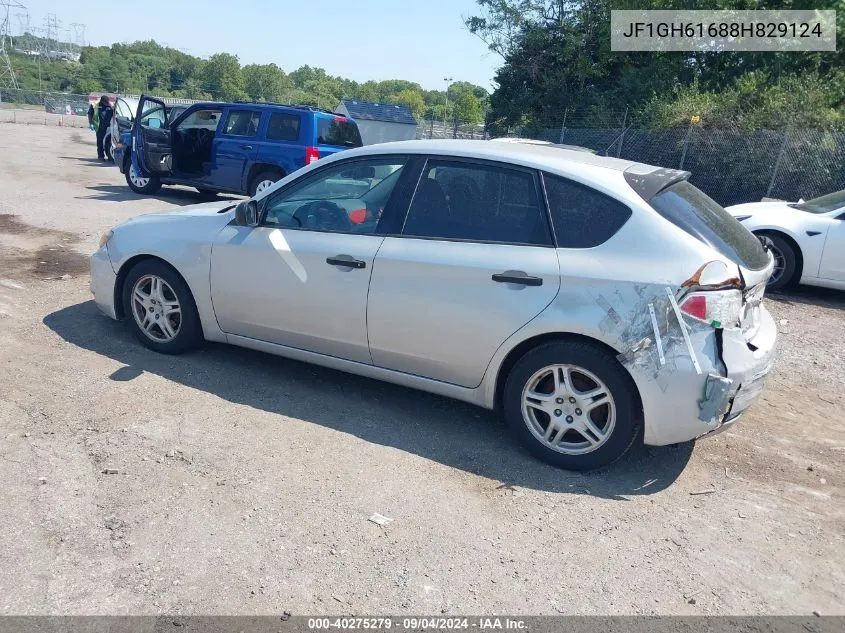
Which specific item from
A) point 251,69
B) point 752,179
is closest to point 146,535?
point 752,179

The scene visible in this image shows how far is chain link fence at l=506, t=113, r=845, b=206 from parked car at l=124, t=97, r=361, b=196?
6924 mm

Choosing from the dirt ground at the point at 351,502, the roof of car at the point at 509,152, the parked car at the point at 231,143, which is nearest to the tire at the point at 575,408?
the dirt ground at the point at 351,502

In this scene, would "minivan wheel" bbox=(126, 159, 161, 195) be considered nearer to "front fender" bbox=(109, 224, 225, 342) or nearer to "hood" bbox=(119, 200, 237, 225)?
"hood" bbox=(119, 200, 237, 225)

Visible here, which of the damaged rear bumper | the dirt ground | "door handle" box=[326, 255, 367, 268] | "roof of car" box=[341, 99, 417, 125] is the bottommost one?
the dirt ground

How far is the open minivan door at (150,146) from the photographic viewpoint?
12844mm

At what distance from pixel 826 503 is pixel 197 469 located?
11.1 ft

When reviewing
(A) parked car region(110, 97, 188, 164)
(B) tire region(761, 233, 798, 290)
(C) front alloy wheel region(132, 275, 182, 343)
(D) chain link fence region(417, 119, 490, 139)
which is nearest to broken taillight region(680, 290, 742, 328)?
(C) front alloy wheel region(132, 275, 182, 343)

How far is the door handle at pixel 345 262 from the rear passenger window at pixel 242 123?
8.88 metres

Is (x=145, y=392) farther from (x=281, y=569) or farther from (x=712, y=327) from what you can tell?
(x=712, y=327)

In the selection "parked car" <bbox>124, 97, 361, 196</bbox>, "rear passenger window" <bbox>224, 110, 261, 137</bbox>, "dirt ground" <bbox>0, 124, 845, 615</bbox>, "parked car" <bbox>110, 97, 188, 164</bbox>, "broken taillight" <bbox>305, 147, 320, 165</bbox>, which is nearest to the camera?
"dirt ground" <bbox>0, 124, 845, 615</bbox>

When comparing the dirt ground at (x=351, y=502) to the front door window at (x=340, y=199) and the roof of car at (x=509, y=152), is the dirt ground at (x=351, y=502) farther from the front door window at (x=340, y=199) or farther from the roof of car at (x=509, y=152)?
the roof of car at (x=509, y=152)

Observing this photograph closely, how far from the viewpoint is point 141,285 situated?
204 inches

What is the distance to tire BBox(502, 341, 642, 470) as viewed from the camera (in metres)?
3.69

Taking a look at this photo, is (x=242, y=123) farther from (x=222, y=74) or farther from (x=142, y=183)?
(x=222, y=74)
